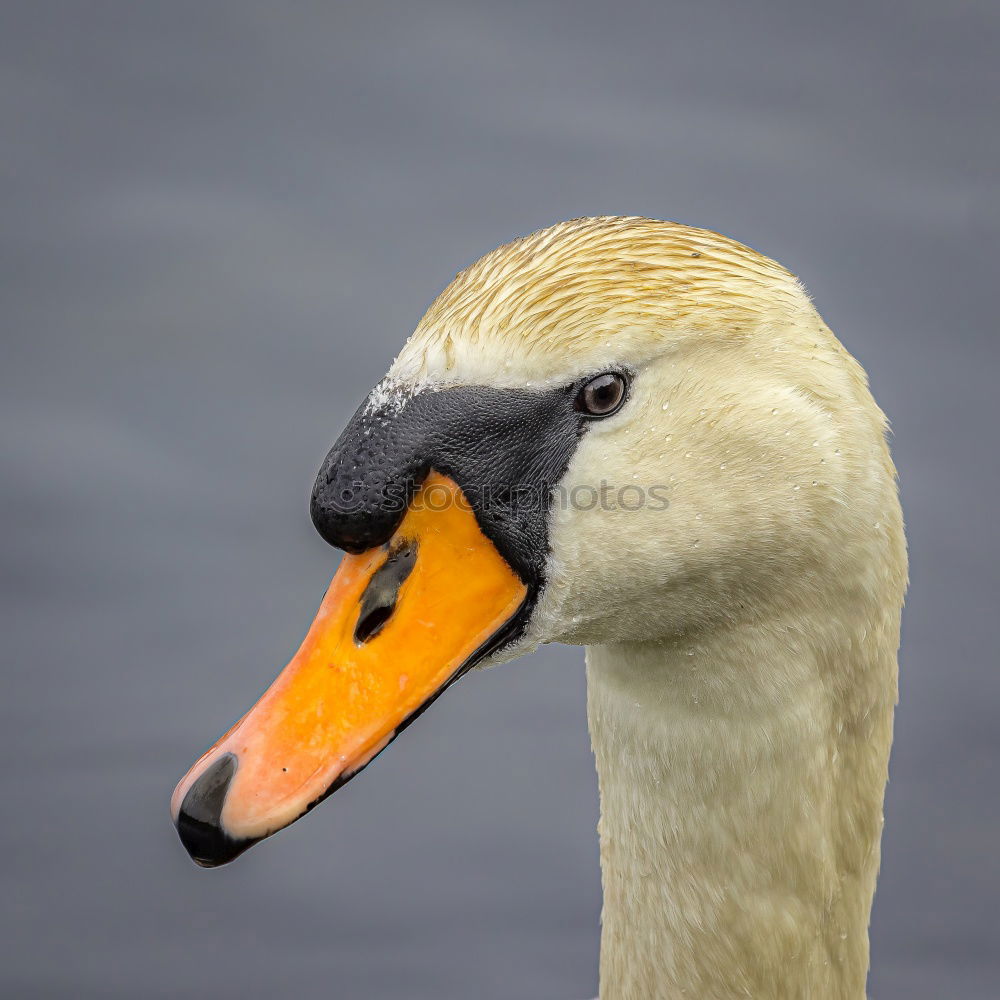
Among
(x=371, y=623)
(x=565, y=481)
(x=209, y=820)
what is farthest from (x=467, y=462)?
(x=209, y=820)

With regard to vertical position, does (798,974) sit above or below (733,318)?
below

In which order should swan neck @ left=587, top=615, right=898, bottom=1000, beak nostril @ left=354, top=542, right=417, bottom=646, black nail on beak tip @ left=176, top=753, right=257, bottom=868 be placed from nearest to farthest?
black nail on beak tip @ left=176, top=753, right=257, bottom=868 → beak nostril @ left=354, top=542, right=417, bottom=646 → swan neck @ left=587, top=615, right=898, bottom=1000

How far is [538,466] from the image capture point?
2.80m

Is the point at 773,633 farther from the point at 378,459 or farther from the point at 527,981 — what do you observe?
the point at 527,981

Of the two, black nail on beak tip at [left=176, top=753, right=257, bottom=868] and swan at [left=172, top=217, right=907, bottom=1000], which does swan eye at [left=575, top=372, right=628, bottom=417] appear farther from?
black nail on beak tip at [left=176, top=753, right=257, bottom=868]

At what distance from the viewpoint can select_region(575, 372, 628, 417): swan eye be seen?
2779 mm

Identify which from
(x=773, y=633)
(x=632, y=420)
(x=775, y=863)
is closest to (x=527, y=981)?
(x=775, y=863)

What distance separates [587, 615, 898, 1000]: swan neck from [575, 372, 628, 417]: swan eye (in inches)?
20.3

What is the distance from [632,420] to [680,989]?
1.39 m

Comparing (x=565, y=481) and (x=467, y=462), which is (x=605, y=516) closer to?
(x=565, y=481)

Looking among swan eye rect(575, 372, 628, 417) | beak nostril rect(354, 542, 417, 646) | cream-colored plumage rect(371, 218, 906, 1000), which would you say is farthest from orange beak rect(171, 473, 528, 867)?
swan eye rect(575, 372, 628, 417)

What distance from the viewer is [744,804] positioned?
3.13 metres

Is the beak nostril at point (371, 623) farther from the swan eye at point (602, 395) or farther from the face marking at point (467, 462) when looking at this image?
the swan eye at point (602, 395)

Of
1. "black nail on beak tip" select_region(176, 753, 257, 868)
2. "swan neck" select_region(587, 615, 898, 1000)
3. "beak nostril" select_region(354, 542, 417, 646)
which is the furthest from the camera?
"swan neck" select_region(587, 615, 898, 1000)
